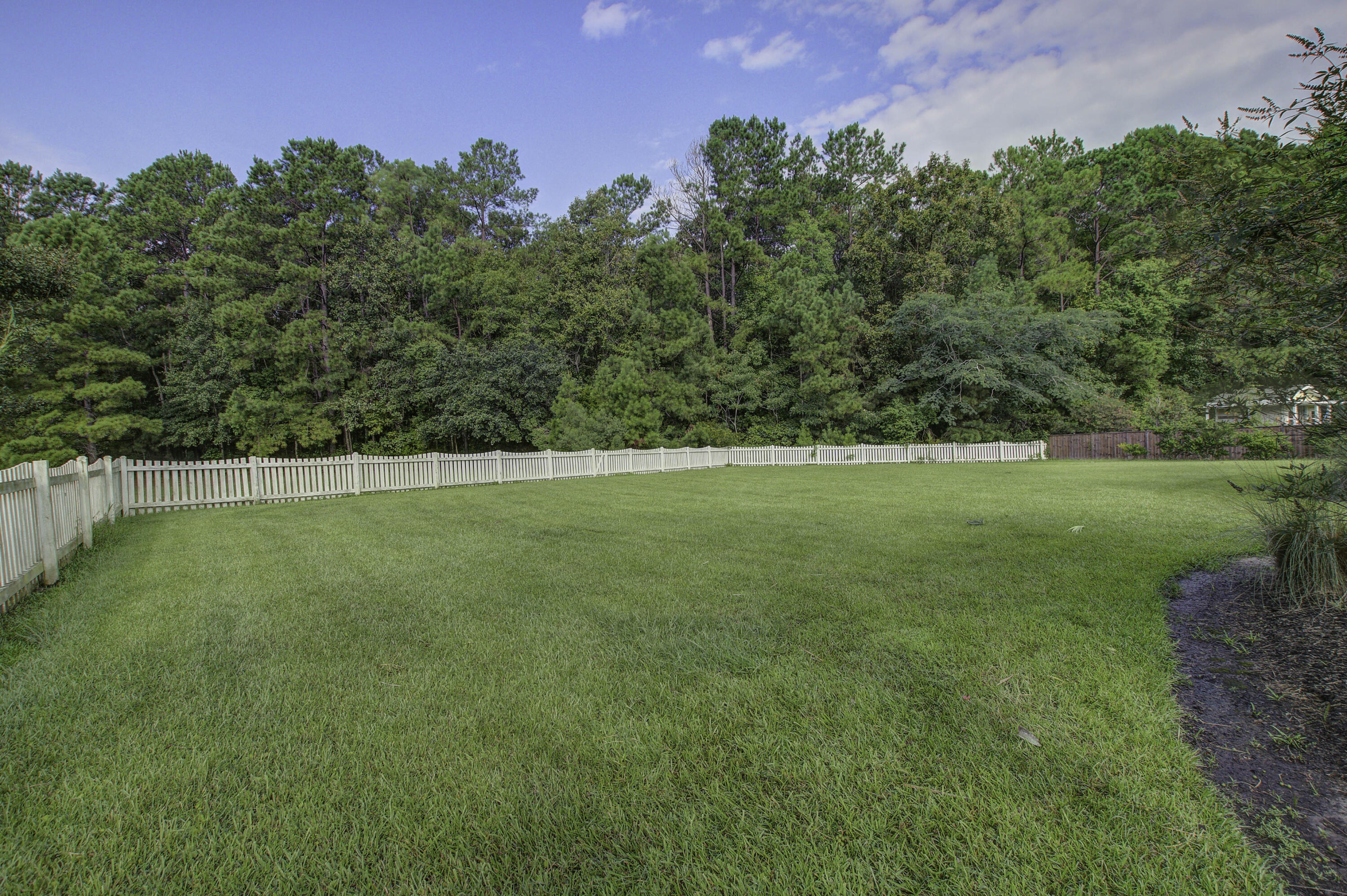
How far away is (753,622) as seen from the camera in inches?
118

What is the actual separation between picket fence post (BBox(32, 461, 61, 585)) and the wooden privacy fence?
26.2 m

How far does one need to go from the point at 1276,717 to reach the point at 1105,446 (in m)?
24.6

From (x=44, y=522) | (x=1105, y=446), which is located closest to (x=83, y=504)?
(x=44, y=522)

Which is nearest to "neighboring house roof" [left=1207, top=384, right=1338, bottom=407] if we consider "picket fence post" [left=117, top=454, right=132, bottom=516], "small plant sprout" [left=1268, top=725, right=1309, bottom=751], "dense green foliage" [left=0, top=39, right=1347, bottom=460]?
"small plant sprout" [left=1268, top=725, right=1309, bottom=751]

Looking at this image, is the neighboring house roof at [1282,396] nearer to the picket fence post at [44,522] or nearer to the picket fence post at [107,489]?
the picket fence post at [44,522]

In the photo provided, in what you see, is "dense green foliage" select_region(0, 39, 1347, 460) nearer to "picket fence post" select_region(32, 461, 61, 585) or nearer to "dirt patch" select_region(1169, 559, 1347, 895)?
"picket fence post" select_region(32, 461, 61, 585)

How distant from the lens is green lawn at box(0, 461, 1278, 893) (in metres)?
1.36

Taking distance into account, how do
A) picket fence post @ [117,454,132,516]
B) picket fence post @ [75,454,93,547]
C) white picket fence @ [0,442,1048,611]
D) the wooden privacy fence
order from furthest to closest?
the wooden privacy fence
picket fence post @ [117,454,132,516]
picket fence post @ [75,454,93,547]
white picket fence @ [0,442,1048,611]

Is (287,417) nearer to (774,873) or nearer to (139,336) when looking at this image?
(139,336)

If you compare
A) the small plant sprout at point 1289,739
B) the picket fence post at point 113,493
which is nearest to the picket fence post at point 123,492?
the picket fence post at point 113,493

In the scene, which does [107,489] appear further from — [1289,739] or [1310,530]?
[1310,530]

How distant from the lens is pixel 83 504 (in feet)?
18.6

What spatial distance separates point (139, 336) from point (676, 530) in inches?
1177

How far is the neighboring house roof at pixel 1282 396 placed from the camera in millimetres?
2932
